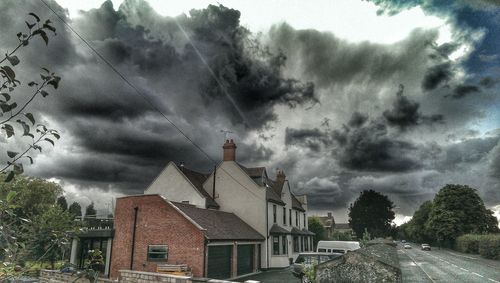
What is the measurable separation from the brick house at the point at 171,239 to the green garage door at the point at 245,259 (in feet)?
0.27

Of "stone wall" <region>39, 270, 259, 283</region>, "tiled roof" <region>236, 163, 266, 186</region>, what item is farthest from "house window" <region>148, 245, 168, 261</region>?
"tiled roof" <region>236, 163, 266, 186</region>

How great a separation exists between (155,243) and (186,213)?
3106mm

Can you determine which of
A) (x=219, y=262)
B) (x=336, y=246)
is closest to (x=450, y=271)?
(x=336, y=246)

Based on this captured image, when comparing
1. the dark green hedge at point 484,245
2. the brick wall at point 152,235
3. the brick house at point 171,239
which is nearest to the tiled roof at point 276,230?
the brick house at point 171,239

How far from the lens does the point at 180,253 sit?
893 inches

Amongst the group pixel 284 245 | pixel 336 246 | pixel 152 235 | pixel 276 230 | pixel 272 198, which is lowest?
pixel 284 245

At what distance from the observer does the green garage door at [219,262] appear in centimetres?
2283

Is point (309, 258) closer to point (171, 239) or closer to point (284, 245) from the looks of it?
point (171, 239)

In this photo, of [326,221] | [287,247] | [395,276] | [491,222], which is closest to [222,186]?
[287,247]

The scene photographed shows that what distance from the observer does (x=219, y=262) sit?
23.9 m

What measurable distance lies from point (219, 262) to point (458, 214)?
6550cm

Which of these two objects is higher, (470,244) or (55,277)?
(470,244)

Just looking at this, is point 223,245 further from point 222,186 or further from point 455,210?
point 455,210

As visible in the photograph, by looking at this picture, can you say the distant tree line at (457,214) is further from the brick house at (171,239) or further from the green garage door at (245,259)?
the brick house at (171,239)
